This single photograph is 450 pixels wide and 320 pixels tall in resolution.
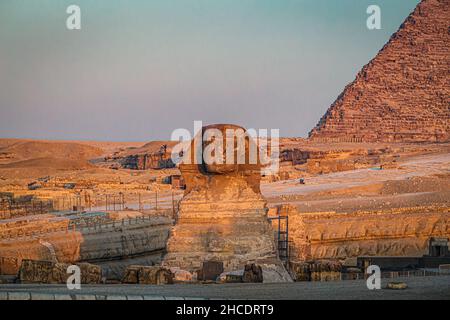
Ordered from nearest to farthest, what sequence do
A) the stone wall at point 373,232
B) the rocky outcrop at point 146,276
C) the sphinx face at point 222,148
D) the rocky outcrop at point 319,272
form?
1. the rocky outcrop at point 146,276
2. the rocky outcrop at point 319,272
3. the sphinx face at point 222,148
4. the stone wall at point 373,232

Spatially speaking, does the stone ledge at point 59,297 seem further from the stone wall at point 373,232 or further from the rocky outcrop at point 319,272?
the stone wall at point 373,232

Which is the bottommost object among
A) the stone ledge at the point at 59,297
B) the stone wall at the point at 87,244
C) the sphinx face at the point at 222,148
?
the stone wall at the point at 87,244

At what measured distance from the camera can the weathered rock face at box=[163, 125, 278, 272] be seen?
62.5 feet

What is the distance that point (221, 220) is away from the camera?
19.6 metres

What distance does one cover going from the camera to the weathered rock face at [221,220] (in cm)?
1905

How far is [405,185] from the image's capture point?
2315 inches

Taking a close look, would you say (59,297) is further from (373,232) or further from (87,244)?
(373,232)

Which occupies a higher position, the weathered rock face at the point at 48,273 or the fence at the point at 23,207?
the weathered rock face at the point at 48,273

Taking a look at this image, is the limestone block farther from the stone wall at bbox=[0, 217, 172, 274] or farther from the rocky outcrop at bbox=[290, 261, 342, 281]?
the stone wall at bbox=[0, 217, 172, 274]

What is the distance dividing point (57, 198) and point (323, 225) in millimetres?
10266

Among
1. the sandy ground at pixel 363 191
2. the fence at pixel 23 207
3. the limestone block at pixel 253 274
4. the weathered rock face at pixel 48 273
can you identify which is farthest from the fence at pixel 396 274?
the sandy ground at pixel 363 191
